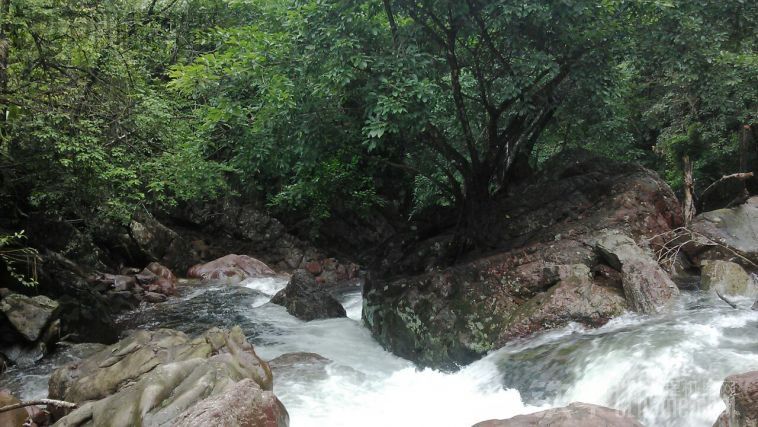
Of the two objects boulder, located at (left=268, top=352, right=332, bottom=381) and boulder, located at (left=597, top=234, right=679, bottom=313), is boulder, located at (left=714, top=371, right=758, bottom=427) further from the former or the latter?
boulder, located at (left=268, top=352, right=332, bottom=381)

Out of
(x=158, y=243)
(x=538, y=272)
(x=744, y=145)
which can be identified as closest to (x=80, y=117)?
(x=538, y=272)

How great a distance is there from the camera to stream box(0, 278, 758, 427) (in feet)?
20.5

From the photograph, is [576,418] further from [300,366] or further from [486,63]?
[486,63]

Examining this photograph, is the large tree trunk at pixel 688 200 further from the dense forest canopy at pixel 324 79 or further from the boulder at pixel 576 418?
the boulder at pixel 576 418

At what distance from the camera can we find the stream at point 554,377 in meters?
6.26

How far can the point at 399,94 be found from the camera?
863cm

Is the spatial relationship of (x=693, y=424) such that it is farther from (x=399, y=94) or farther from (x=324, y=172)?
(x=324, y=172)

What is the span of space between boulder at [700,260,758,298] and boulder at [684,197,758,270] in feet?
3.83

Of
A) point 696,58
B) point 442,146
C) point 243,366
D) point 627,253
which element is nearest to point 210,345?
point 243,366

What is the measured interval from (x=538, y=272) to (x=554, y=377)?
9.10 feet

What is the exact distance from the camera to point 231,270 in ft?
63.9

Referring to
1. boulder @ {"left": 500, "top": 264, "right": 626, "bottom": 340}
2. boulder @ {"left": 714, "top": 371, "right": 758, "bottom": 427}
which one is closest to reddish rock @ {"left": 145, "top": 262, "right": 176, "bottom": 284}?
boulder @ {"left": 500, "top": 264, "right": 626, "bottom": 340}

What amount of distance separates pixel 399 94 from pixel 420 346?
431 centimetres

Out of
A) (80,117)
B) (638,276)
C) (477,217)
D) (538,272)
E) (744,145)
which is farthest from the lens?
(744,145)
